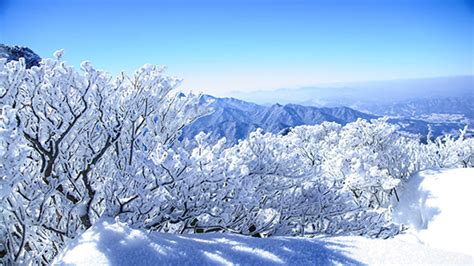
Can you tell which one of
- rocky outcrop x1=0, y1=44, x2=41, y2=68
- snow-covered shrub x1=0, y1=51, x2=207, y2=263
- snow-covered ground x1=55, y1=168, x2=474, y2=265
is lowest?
snow-covered ground x1=55, y1=168, x2=474, y2=265

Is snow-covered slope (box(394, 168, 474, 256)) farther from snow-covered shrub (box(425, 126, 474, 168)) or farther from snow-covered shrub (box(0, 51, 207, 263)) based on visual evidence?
snow-covered shrub (box(0, 51, 207, 263))

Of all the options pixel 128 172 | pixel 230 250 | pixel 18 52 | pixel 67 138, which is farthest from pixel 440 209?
pixel 18 52

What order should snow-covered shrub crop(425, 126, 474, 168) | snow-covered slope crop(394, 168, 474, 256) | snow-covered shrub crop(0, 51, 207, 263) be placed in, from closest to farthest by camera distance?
snow-covered shrub crop(0, 51, 207, 263) < snow-covered slope crop(394, 168, 474, 256) < snow-covered shrub crop(425, 126, 474, 168)

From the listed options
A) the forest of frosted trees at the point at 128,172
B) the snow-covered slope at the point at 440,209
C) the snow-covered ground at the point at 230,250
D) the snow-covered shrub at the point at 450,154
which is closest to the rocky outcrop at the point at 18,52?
the forest of frosted trees at the point at 128,172

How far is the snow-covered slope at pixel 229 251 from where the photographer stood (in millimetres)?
4422

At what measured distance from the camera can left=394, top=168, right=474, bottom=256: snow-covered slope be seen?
758 centimetres

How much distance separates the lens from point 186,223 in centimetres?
652

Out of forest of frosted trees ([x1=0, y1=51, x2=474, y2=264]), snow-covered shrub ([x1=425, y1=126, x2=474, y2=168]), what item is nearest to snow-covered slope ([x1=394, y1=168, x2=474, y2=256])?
forest of frosted trees ([x1=0, y1=51, x2=474, y2=264])

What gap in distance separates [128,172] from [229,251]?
212cm

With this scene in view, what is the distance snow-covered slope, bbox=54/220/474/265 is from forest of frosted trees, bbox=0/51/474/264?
0.73m

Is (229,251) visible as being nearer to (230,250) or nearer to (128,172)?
(230,250)

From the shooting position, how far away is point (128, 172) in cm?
525

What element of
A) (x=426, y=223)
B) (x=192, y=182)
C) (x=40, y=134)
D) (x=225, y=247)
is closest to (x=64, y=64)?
(x=40, y=134)

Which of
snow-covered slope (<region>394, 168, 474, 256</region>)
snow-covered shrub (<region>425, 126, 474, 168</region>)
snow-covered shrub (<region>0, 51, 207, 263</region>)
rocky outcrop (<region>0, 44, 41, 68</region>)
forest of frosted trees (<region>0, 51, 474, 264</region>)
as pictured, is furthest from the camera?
rocky outcrop (<region>0, 44, 41, 68</region>)
